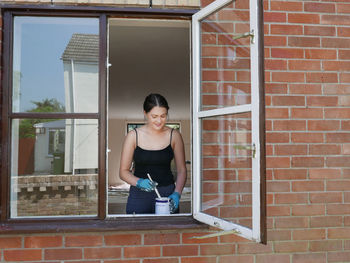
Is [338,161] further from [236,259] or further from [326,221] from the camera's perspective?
[236,259]

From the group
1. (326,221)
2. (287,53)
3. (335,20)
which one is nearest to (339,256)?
(326,221)

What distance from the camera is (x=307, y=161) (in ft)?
9.36

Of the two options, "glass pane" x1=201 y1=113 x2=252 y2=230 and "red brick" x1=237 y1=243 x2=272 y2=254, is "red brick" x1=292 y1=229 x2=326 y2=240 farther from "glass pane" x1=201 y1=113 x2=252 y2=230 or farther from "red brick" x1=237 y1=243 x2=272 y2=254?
"glass pane" x1=201 y1=113 x2=252 y2=230

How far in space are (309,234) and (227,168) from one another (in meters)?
0.92

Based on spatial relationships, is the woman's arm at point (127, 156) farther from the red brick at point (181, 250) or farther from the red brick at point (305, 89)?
the red brick at point (305, 89)

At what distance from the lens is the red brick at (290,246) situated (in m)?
2.85

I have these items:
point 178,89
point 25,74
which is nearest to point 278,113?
point 25,74

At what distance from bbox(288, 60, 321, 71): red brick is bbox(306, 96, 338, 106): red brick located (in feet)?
0.76

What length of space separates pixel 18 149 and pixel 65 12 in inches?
44.4

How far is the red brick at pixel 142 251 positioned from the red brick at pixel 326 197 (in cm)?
128

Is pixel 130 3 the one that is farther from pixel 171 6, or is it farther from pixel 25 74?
pixel 25 74

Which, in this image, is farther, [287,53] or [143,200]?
[143,200]

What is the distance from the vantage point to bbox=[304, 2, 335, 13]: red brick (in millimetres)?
2904

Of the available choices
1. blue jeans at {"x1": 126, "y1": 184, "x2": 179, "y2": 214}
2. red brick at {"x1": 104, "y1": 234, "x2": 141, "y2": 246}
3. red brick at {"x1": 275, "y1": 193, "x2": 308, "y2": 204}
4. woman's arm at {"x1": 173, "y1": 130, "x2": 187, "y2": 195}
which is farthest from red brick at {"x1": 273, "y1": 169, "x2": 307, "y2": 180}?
red brick at {"x1": 104, "y1": 234, "x2": 141, "y2": 246}
